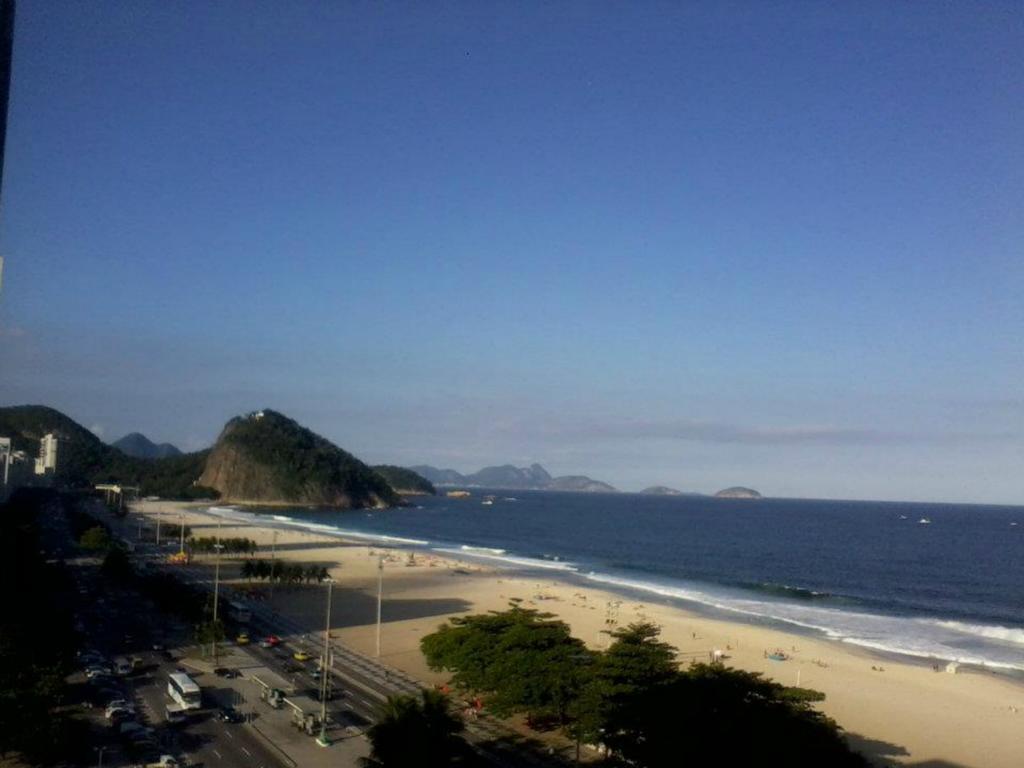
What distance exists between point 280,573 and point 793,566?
201 feet

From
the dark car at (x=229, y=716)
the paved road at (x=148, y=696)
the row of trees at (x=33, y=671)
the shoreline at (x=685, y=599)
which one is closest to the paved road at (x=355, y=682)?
the dark car at (x=229, y=716)

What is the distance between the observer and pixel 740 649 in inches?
1908

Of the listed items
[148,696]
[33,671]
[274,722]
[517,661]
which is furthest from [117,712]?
[517,661]

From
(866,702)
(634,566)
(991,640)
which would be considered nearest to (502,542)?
(634,566)

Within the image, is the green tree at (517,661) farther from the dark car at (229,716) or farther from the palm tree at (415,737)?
the dark car at (229,716)

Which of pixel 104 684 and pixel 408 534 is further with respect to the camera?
pixel 408 534

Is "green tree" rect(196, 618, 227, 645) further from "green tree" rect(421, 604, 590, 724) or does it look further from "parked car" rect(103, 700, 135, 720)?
"green tree" rect(421, 604, 590, 724)

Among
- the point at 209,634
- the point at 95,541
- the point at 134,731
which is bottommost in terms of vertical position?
the point at 134,731

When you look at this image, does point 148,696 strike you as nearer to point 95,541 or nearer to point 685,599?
point 95,541

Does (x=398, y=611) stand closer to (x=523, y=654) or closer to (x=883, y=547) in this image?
(x=523, y=654)

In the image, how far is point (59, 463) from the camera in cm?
19338

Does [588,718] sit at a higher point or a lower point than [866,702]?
higher

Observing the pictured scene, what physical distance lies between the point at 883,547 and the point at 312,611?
9906 cm

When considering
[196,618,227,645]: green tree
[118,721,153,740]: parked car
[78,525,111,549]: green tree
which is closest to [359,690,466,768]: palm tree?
[118,721,153,740]: parked car
